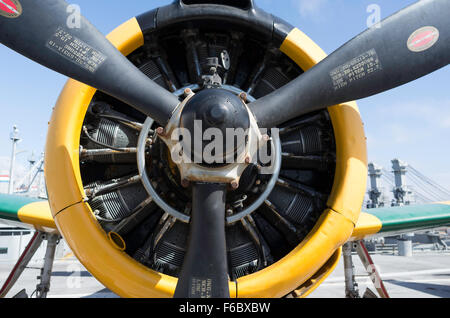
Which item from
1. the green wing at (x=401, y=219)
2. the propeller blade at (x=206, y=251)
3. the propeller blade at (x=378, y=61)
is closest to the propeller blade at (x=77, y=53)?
→ the propeller blade at (x=206, y=251)

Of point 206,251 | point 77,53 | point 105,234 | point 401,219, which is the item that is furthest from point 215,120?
point 401,219

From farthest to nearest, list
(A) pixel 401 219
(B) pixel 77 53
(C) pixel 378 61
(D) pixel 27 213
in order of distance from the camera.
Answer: (A) pixel 401 219, (D) pixel 27 213, (C) pixel 378 61, (B) pixel 77 53

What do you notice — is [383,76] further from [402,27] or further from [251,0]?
[251,0]

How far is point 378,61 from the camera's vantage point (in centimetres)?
269

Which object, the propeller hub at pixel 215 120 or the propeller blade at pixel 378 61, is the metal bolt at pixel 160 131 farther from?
the propeller blade at pixel 378 61

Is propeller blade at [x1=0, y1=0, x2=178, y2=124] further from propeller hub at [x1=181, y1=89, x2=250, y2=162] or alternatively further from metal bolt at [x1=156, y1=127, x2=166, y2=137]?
propeller hub at [x1=181, y1=89, x2=250, y2=162]

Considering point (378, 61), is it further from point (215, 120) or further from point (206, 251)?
point (206, 251)

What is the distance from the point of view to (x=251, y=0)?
9.93 feet

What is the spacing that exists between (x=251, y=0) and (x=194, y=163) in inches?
68.4

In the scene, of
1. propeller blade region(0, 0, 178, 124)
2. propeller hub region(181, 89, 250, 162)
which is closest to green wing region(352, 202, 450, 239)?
propeller hub region(181, 89, 250, 162)

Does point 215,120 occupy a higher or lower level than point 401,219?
higher

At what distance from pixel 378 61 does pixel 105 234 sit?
2.62 m

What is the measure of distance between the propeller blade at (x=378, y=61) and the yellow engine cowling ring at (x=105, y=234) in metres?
0.43

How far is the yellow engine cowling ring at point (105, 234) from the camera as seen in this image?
2627 mm
